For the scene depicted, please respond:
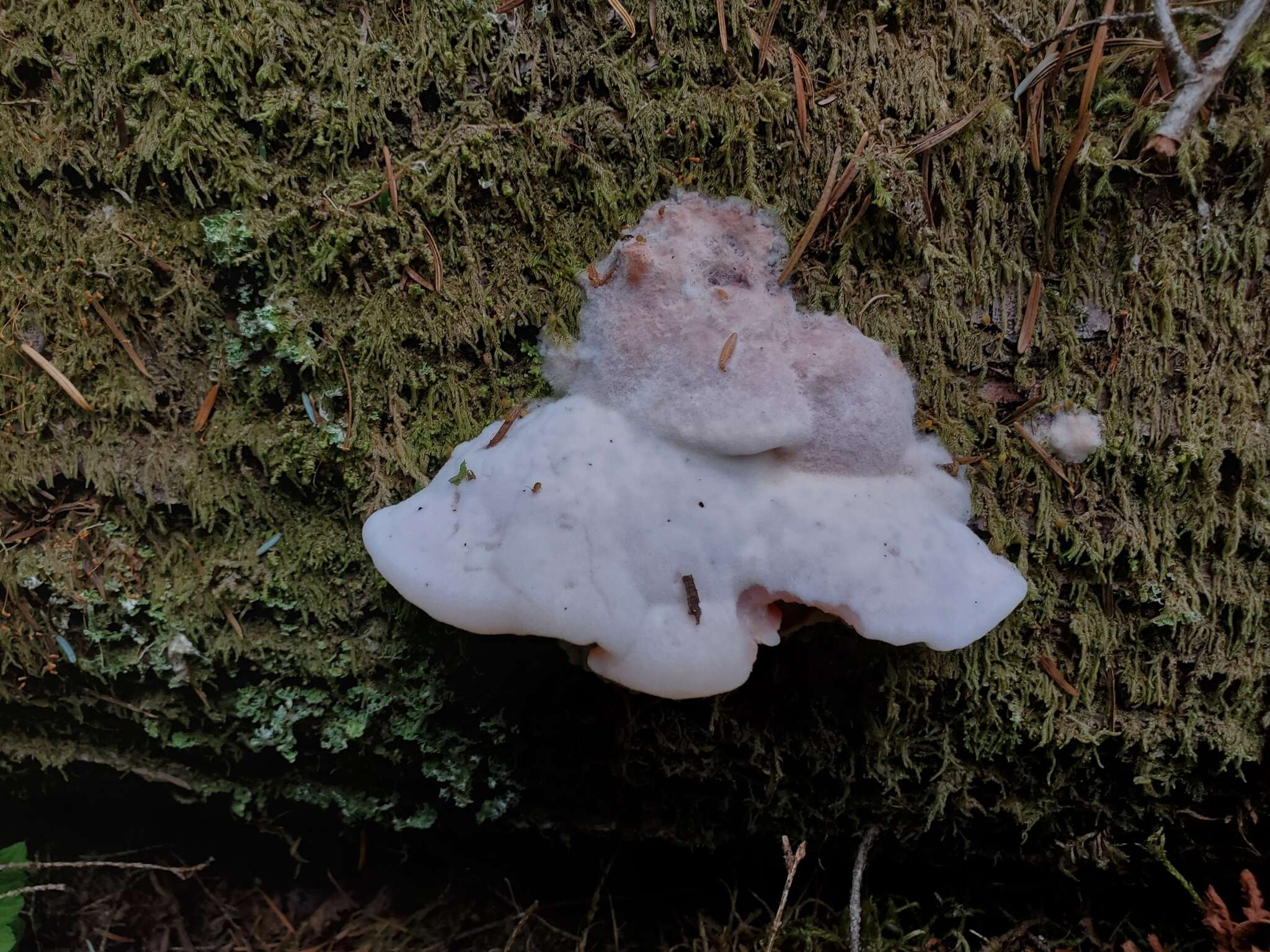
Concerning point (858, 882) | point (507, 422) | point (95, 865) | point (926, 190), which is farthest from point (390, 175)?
point (858, 882)

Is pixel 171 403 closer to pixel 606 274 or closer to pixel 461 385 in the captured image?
pixel 461 385

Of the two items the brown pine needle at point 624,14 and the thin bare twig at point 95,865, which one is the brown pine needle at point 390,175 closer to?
the brown pine needle at point 624,14

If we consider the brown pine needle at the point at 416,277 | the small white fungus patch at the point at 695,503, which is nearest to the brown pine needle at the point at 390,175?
the brown pine needle at the point at 416,277

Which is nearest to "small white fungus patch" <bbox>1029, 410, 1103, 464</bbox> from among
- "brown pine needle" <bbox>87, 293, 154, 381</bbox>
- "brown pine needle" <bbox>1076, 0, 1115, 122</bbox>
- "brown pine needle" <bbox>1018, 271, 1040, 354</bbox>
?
"brown pine needle" <bbox>1018, 271, 1040, 354</bbox>

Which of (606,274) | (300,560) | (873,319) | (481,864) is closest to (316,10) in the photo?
(606,274)

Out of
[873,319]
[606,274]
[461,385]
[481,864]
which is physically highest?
[606,274]

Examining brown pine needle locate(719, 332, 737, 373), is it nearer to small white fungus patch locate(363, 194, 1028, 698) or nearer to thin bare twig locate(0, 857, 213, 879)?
small white fungus patch locate(363, 194, 1028, 698)
